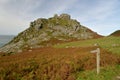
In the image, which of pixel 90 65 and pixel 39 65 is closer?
pixel 39 65

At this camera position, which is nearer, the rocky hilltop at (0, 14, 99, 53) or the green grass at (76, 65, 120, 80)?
the green grass at (76, 65, 120, 80)

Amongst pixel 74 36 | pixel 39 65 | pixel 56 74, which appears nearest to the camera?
pixel 56 74

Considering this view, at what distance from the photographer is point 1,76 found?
460 inches

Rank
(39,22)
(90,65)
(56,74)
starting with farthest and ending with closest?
(39,22), (90,65), (56,74)

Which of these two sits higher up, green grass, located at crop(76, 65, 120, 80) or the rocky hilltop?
the rocky hilltop

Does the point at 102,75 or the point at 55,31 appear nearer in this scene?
the point at 102,75

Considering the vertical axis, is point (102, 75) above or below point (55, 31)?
below

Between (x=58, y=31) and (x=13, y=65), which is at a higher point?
(x=58, y=31)

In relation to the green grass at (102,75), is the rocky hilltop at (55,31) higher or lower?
higher

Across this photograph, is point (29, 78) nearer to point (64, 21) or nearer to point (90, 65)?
point (90, 65)

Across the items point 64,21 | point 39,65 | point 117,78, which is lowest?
point 117,78

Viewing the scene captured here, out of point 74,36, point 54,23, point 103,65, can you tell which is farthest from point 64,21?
point 103,65

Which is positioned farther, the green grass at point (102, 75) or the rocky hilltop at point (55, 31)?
the rocky hilltop at point (55, 31)

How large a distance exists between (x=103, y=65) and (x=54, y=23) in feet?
311
